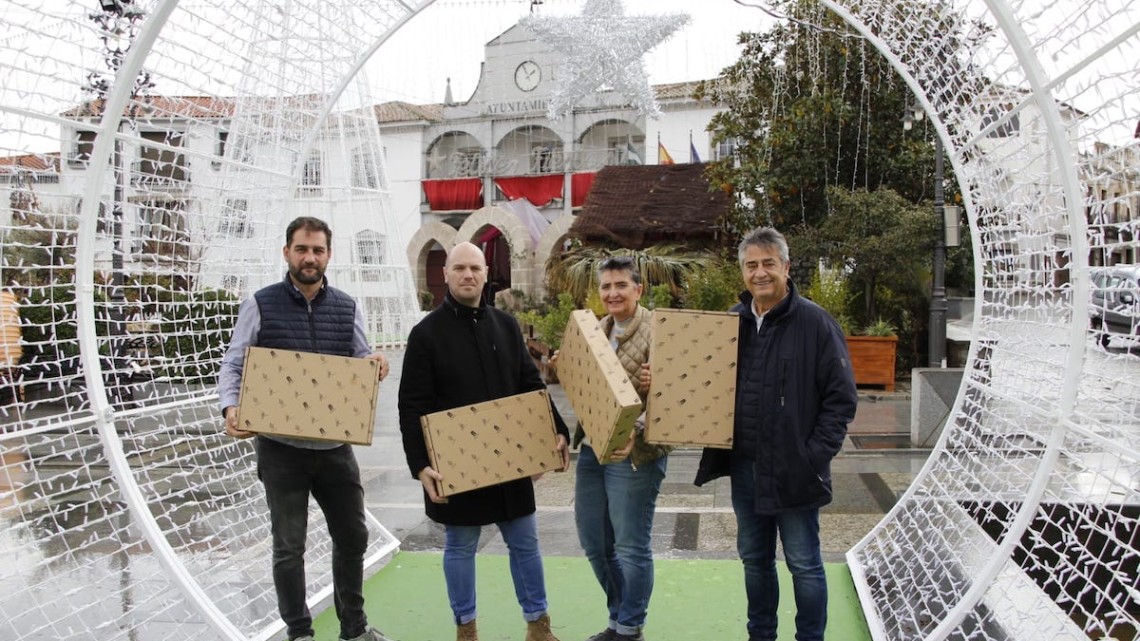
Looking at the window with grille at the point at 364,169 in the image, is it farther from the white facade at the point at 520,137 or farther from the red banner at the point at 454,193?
the red banner at the point at 454,193

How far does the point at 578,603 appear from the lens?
433 centimetres

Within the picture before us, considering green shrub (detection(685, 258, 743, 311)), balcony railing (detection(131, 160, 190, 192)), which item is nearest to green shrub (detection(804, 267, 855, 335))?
green shrub (detection(685, 258, 743, 311))

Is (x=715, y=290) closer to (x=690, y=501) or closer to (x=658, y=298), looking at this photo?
(x=658, y=298)

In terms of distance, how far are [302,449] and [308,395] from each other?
12.2 inches

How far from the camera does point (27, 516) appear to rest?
21.6 feet

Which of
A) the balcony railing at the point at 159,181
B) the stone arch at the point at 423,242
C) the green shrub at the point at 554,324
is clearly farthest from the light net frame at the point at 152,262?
the stone arch at the point at 423,242

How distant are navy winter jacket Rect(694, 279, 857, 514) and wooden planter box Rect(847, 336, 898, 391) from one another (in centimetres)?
915

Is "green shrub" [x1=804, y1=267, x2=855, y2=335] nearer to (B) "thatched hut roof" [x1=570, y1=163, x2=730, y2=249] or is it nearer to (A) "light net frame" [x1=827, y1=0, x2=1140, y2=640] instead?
(B) "thatched hut roof" [x1=570, y1=163, x2=730, y2=249]

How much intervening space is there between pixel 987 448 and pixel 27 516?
6817mm

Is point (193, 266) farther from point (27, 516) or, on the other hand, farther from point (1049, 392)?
point (1049, 392)

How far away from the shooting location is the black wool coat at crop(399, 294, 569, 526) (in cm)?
346

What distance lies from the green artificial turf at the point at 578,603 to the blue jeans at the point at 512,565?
46cm

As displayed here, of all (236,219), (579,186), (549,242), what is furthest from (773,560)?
(579,186)

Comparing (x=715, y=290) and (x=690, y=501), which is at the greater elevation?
(x=715, y=290)
